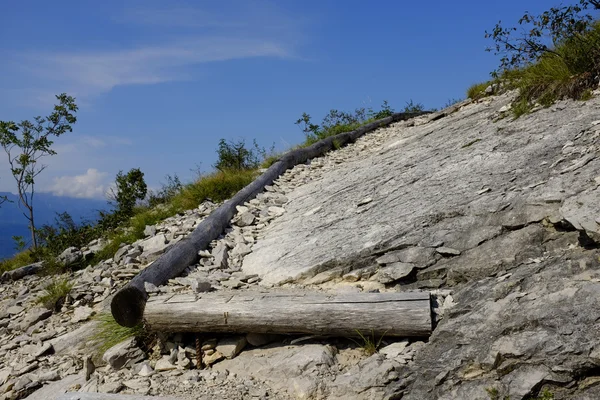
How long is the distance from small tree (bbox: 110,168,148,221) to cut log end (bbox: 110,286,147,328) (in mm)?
7116

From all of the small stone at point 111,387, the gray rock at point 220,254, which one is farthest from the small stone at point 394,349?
the gray rock at point 220,254

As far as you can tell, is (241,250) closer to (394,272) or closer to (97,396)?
(394,272)

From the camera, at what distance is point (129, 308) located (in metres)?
5.39

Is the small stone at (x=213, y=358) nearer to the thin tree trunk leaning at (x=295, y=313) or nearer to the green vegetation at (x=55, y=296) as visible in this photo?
the thin tree trunk leaning at (x=295, y=313)

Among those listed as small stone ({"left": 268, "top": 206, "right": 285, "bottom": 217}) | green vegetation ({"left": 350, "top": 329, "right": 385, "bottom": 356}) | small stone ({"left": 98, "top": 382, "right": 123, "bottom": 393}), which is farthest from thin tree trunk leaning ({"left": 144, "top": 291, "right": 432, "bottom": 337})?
small stone ({"left": 268, "top": 206, "right": 285, "bottom": 217})

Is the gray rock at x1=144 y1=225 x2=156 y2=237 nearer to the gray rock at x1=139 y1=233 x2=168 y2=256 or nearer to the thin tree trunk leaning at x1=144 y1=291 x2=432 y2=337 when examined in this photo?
the gray rock at x1=139 y1=233 x2=168 y2=256

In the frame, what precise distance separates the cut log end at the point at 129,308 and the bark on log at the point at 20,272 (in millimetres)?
5545

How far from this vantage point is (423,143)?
10289mm

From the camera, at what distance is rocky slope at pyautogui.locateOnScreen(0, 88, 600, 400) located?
3.71 metres

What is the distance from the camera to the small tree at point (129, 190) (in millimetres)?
12680

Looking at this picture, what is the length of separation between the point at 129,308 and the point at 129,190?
28.5ft

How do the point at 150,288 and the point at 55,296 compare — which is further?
the point at 55,296

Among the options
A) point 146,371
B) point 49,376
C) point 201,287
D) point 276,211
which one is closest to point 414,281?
point 201,287

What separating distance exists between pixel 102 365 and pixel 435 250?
12.5 feet
